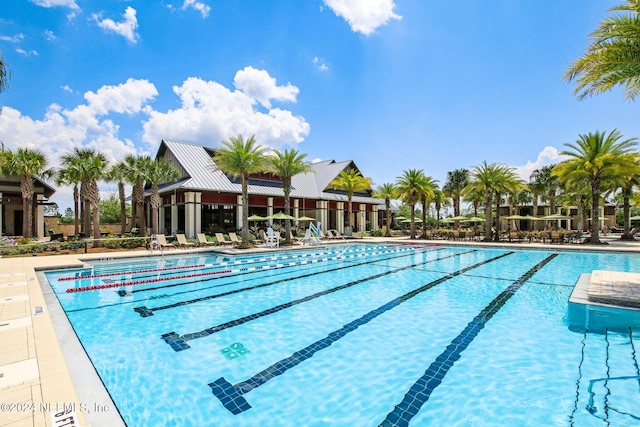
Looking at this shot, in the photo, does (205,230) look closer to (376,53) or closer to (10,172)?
(10,172)

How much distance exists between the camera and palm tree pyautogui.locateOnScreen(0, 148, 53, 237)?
21.9 m

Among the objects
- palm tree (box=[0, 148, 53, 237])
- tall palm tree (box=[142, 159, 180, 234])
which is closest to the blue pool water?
tall palm tree (box=[142, 159, 180, 234])

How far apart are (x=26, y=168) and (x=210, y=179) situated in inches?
483

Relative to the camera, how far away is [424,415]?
3453 mm

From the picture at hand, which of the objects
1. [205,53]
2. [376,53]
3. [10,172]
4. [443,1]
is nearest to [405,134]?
[376,53]

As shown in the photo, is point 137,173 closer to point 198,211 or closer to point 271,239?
point 198,211

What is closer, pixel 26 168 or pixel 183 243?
pixel 183 243

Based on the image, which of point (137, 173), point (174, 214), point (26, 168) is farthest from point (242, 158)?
point (26, 168)

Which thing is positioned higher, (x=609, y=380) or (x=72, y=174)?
(x=72, y=174)

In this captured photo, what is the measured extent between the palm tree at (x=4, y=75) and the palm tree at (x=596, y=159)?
28827 mm

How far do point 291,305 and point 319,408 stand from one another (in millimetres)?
4151

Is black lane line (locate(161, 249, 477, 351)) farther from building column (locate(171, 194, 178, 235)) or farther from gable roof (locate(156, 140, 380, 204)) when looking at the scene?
building column (locate(171, 194, 178, 235))

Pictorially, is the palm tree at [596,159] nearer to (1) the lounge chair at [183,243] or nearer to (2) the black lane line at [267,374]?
(2) the black lane line at [267,374]

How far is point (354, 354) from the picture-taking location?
4918mm
